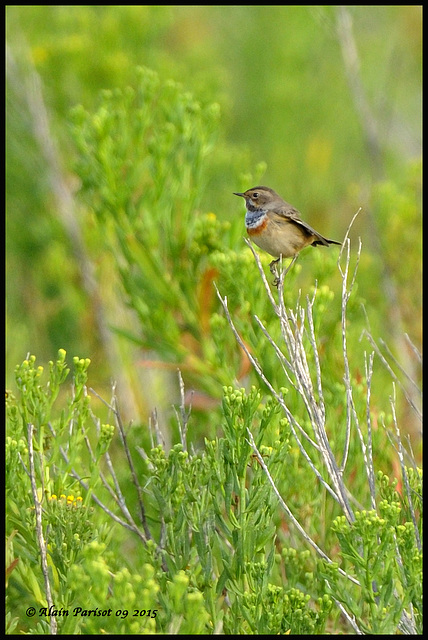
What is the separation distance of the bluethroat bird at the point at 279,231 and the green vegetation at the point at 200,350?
0.54ft

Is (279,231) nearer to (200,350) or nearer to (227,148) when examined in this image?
(200,350)

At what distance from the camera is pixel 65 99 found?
875cm

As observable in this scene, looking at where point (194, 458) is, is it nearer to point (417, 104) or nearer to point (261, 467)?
point (261, 467)

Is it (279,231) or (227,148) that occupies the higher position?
(227,148)

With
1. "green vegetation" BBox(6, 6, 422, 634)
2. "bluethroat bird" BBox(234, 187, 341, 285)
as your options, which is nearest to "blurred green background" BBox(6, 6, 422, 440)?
"green vegetation" BBox(6, 6, 422, 634)

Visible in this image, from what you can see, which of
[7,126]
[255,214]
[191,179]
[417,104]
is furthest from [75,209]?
[417,104]

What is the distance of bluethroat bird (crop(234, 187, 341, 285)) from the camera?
15.9 feet

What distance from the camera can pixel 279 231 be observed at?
486cm

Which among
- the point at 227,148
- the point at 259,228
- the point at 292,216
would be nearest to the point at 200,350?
the point at 259,228

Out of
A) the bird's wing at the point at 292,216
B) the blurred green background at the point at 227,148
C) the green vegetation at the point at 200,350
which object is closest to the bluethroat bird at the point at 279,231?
the bird's wing at the point at 292,216

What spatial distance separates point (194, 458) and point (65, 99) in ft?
20.5

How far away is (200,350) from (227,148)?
14.6 feet

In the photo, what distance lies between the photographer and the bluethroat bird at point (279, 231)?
4.85 m

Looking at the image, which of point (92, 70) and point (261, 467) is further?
point (92, 70)
